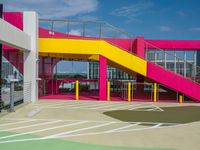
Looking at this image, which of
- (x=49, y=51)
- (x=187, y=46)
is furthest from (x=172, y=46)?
(x=49, y=51)

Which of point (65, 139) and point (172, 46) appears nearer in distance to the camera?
point (65, 139)

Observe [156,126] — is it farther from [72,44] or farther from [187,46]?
[187,46]

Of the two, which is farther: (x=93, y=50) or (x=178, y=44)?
(x=178, y=44)

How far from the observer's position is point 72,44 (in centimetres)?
2064

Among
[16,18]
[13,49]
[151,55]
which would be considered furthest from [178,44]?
[16,18]

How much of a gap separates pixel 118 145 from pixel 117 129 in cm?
216

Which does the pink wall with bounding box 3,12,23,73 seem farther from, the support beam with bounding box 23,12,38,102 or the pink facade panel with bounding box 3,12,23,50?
the support beam with bounding box 23,12,38,102

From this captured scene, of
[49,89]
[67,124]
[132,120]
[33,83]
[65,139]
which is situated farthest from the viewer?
[49,89]

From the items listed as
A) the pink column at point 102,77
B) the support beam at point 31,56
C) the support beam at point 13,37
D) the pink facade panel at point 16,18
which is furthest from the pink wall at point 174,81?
the pink facade panel at point 16,18

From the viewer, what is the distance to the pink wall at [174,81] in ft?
66.9

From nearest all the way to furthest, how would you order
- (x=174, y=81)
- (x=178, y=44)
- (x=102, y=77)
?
(x=174, y=81), (x=102, y=77), (x=178, y=44)

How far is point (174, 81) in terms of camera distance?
20.5 metres

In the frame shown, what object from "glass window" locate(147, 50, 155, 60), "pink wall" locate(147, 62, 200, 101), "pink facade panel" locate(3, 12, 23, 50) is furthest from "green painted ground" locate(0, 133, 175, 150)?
"glass window" locate(147, 50, 155, 60)

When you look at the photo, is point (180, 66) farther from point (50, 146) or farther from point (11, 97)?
point (50, 146)
